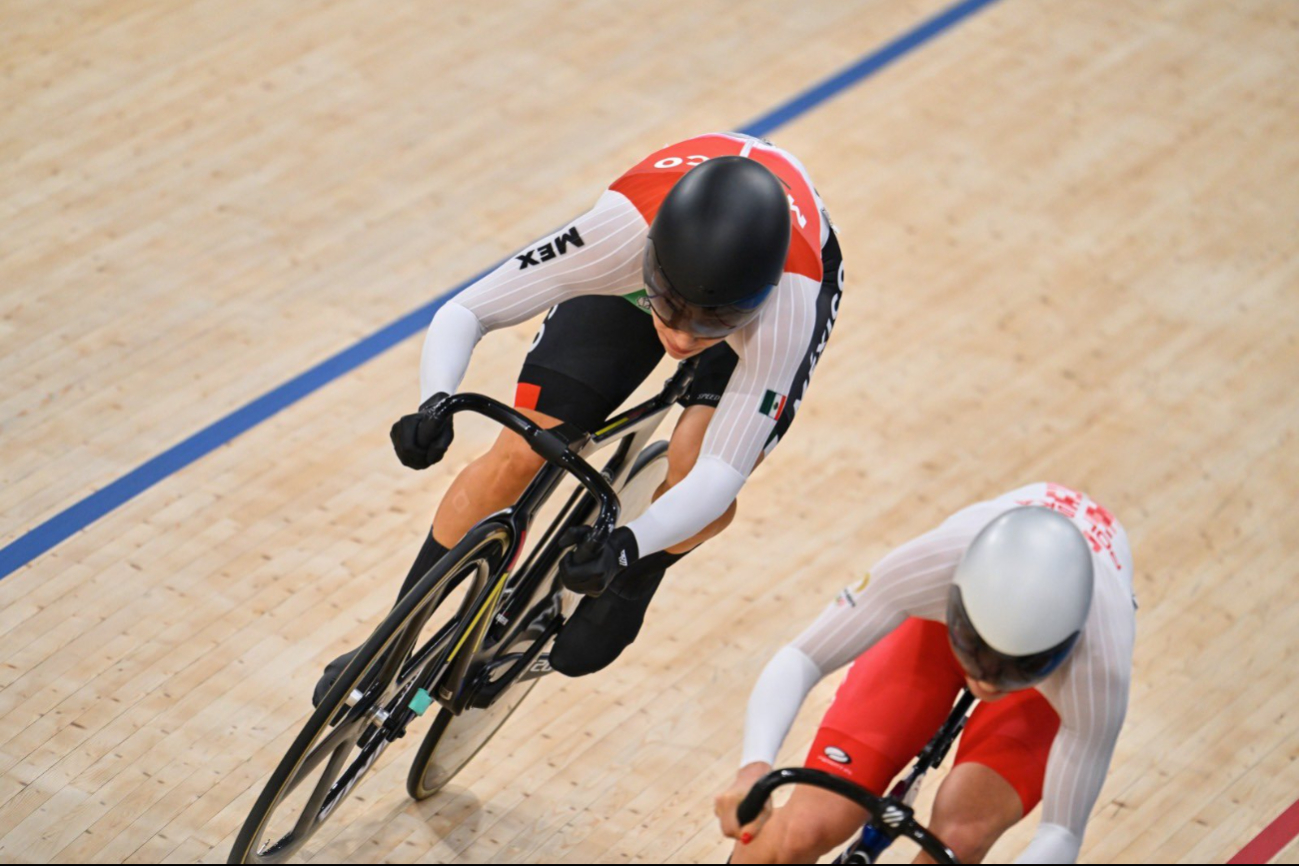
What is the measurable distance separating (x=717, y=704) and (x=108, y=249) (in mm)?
2324

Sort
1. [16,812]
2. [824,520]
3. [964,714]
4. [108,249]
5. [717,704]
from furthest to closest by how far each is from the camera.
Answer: [108,249], [824,520], [717,704], [16,812], [964,714]

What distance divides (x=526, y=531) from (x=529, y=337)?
6.04ft

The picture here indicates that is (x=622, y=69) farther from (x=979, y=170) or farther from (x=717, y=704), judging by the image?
(x=717, y=704)

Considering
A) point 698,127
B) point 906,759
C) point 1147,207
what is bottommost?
point 1147,207

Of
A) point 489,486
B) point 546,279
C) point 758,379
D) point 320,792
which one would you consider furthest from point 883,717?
point 320,792

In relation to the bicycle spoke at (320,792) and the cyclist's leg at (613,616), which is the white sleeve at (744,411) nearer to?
the cyclist's leg at (613,616)

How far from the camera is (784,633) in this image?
12.0 ft

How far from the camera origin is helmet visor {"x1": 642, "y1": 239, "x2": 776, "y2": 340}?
2.40 meters

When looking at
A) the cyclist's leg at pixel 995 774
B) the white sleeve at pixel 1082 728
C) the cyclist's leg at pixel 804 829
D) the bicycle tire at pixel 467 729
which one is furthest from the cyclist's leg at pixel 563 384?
the white sleeve at pixel 1082 728

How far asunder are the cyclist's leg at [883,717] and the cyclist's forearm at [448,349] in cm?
85

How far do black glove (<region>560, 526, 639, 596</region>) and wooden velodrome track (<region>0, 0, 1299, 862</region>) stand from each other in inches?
34.1

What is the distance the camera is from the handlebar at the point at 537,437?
2473 millimetres

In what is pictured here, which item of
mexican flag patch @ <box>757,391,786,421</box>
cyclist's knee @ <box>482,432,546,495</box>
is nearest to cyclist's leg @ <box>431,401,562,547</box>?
cyclist's knee @ <box>482,432,546,495</box>

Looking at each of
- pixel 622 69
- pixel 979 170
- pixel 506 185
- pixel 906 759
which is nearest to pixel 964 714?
pixel 906 759
